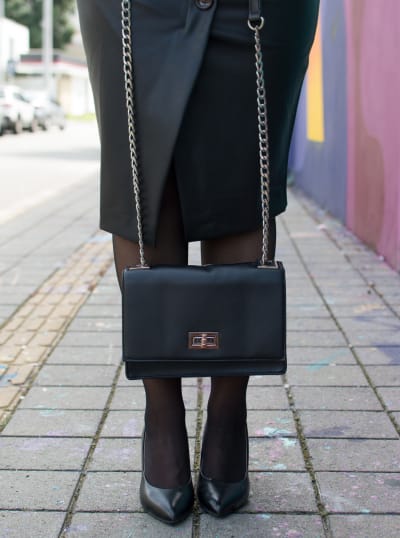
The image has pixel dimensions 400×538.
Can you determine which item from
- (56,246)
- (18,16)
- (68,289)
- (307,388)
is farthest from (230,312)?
(18,16)

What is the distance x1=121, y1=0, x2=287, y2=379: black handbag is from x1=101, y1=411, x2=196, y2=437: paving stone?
2.74 ft

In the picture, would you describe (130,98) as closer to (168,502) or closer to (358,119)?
(168,502)

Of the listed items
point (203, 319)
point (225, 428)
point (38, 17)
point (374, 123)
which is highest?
point (38, 17)

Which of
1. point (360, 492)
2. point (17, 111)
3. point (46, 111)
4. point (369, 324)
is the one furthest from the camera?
point (46, 111)

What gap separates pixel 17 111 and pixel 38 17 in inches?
1351

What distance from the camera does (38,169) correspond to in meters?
13.5

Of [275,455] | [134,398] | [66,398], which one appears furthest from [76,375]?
[275,455]

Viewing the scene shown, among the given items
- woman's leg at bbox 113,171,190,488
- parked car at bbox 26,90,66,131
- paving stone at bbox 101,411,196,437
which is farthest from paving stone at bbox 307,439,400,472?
parked car at bbox 26,90,66,131

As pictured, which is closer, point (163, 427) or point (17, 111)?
point (163, 427)

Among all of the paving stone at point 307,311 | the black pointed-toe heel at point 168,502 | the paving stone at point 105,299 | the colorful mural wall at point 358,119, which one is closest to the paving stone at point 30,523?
the black pointed-toe heel at point 168,502

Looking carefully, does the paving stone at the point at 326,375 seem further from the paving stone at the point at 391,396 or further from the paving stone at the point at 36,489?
the paving stone at the point at 36,489

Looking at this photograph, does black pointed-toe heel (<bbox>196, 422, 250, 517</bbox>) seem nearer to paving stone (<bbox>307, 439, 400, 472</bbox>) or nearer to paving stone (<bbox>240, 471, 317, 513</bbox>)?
paving stone (<bbox>240, 471, 317, 513</bbox>)

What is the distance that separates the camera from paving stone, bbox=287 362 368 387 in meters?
3.38

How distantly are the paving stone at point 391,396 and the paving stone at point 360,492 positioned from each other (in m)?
0.57
